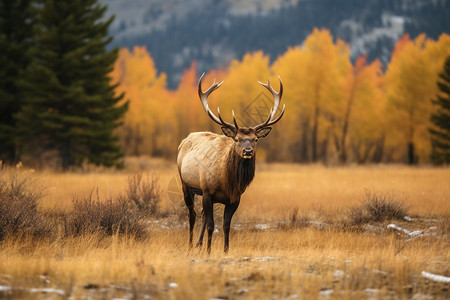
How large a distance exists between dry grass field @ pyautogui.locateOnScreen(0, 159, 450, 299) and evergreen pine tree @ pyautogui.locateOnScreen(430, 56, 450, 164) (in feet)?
57.1

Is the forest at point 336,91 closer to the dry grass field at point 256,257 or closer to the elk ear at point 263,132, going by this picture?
the dry grass field at point 256,257

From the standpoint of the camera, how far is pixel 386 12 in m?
194

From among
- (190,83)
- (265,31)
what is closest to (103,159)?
(190,83)

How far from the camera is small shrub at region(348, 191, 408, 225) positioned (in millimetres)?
10195

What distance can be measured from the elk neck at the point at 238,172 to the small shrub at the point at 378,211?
3.54 m

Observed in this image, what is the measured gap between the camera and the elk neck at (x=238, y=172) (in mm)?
7703

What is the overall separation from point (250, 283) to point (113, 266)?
1634 mm

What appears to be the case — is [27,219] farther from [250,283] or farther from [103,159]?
[103,159]

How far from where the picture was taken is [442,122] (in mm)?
27734

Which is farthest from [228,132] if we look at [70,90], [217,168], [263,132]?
[70,90]

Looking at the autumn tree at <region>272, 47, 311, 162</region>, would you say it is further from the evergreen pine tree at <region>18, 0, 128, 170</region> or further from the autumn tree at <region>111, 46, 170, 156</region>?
the evergreen pine tree at <region>18, 0, 128, 170</region>

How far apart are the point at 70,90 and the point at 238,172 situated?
52.7 ft

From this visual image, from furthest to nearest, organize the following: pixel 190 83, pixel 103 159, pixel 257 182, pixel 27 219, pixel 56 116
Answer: pixel 190 83 < pixel 103 159 < pixel 56 116 < pixel 257 182 < pixel 27 219

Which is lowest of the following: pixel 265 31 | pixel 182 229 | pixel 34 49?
pixel 182 229
